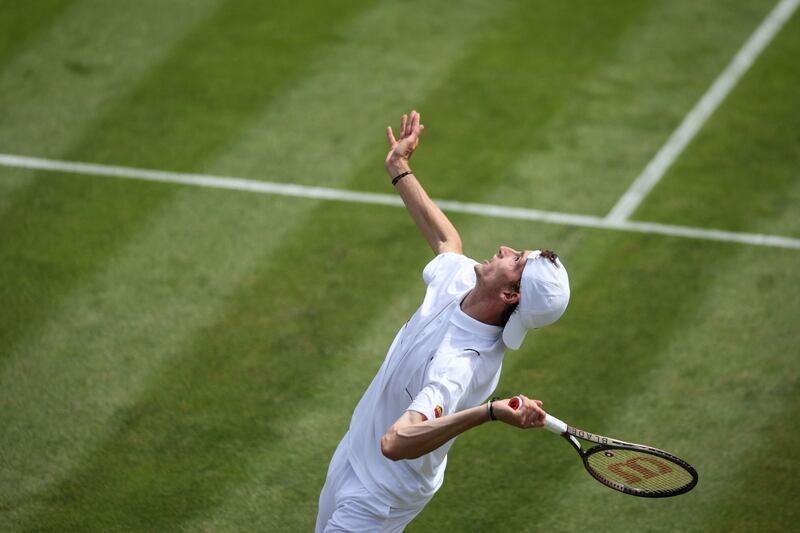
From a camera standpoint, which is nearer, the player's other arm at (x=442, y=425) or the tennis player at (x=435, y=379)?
the player's other arm at (x=442, y=425)

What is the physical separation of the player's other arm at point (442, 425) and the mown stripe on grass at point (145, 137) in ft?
13.1

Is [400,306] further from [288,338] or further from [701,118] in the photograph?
[701,118]

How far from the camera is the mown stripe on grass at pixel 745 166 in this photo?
363 inches

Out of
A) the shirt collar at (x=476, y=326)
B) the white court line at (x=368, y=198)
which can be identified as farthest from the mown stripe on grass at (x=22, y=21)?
the shirt collar at (x=476, y=326)

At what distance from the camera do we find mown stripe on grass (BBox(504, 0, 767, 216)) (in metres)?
9.54

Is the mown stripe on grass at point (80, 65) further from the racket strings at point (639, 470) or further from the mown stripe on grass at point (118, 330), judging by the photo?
the racket strings at point (639, 470)

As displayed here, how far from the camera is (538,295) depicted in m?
5.38

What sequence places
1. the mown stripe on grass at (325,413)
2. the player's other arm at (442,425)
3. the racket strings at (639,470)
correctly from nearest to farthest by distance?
the player's other arm at (442,425), the racket strings at (639,470), the mown stripe on grass at (325,413)

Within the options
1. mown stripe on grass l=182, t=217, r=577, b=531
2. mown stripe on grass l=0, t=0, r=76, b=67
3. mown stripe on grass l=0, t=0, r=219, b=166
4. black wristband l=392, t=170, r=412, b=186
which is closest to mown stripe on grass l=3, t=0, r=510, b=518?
mown stripe on grass l=182, t=217, r=577, b=531

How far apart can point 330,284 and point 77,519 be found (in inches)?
106

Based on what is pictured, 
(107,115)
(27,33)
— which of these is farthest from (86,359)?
(27,33)

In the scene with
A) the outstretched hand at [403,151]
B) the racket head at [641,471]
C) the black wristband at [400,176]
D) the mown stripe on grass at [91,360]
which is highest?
the outstretched hand at [403,151]

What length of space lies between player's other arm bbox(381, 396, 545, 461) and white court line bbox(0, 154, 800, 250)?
14.2 ft

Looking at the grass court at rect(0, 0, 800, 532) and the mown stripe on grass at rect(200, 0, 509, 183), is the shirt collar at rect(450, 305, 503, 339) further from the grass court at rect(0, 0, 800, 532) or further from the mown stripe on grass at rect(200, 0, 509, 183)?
the mown stripe on grass at rect(200, 0, 509, 183)
